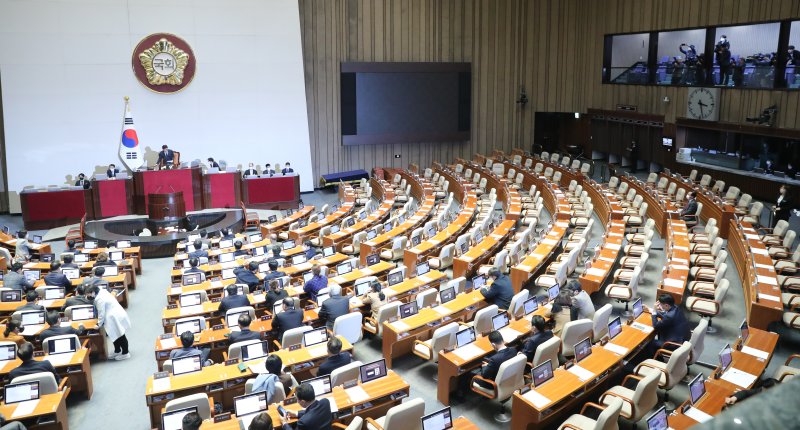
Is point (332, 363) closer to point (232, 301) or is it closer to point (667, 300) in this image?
point (232, 301)

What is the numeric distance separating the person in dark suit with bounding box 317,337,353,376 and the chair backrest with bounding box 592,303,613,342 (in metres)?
3.53

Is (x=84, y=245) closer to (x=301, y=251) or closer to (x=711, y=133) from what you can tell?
(x=301, y=251)

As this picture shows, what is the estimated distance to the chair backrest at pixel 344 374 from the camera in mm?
7535

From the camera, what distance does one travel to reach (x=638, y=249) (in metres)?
13.7

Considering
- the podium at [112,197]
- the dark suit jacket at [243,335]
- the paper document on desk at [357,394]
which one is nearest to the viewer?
the paper document on desk at [357,394]

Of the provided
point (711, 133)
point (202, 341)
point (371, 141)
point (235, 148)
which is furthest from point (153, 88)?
point (711, 133)

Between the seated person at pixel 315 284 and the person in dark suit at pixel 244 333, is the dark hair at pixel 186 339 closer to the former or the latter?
the person in dark suit at pixel 244 333

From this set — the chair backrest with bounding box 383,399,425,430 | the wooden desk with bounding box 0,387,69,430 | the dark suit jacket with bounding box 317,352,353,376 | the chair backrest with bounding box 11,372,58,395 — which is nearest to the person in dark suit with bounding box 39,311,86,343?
the chair backrest with bounding box 11,372,58,395

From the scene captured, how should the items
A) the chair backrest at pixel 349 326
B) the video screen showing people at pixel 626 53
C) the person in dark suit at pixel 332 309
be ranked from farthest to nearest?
1. the video screen showing people at pixel 626 53
2. the person in dark suit at pixel 332 309
3. the chair backrest at pixel 349 326

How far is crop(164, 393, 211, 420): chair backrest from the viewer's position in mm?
6898

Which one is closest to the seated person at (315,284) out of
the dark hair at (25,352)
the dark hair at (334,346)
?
the dark hair at (334,346)

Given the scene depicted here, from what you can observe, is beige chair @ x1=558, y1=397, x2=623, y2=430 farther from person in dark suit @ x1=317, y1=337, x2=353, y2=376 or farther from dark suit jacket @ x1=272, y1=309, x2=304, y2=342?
dark suit jacket @ x1=272, y1=309, x2=304, y2=342

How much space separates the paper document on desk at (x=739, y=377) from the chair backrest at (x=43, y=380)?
771 centimetres

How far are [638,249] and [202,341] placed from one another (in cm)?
903
